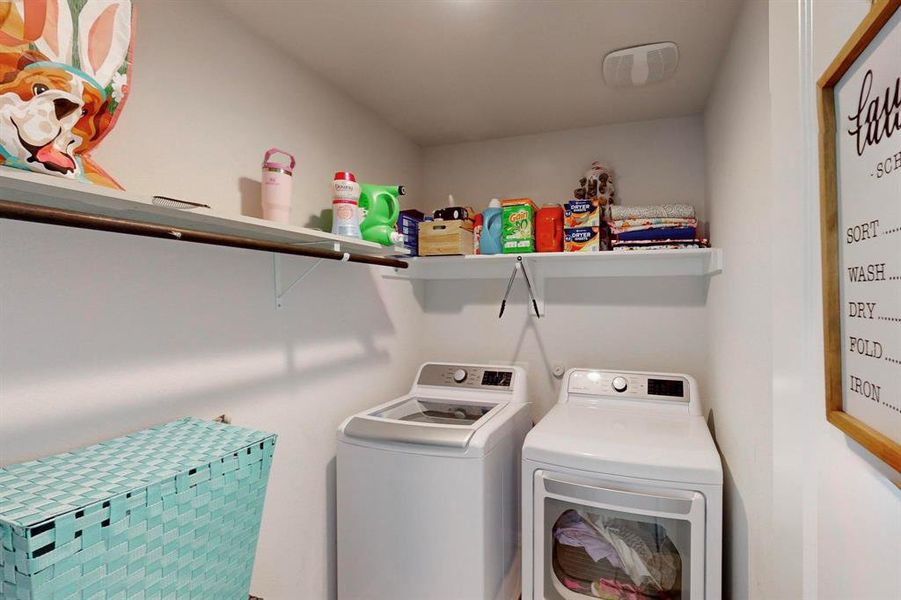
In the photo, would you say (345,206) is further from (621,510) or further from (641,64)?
(621,510)

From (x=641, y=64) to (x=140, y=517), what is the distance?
2.06 m

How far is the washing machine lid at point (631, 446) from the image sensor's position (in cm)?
142

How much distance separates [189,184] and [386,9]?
80 centimetres

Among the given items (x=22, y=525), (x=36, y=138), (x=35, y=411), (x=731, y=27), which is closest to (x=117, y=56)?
(x=36, y=138)

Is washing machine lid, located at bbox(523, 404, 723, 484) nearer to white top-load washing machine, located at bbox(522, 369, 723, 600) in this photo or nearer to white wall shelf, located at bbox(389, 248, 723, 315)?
white top-load washing machine, located at bbox(522, 369, 723, 600)

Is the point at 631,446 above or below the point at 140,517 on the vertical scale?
below

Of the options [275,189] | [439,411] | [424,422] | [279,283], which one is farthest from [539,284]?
[275,189]

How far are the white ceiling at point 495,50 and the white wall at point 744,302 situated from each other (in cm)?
19

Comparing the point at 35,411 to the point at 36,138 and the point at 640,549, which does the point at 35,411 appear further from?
the point at 640,549

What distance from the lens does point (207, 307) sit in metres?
1.34

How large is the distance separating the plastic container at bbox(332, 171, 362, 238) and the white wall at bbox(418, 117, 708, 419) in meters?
1.11

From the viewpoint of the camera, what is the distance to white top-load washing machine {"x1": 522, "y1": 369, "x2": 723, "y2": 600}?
1405mm

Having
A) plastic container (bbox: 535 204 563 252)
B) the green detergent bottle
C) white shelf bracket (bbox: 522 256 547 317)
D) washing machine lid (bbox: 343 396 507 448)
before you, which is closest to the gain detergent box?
plastic container (bbox: 535 204 563 252)

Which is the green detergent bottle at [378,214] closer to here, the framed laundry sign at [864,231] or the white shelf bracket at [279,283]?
the white shelf bracket at [279,283]
